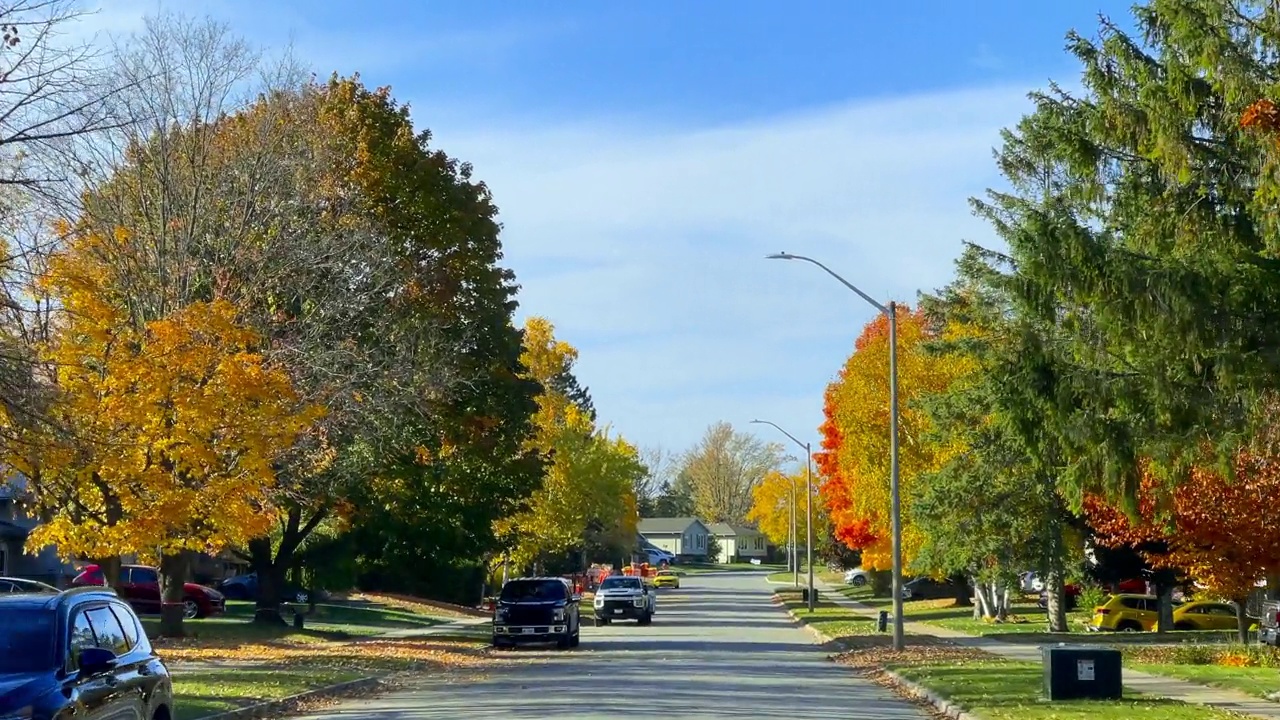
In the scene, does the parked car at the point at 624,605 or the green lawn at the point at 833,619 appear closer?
the green lawn at the point at 833,619

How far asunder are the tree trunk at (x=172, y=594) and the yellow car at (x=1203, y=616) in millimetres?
32280

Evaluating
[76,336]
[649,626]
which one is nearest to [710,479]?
[649,626]

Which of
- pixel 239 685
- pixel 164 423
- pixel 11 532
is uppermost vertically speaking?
pixel 164 423

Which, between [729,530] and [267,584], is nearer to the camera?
[267,584]

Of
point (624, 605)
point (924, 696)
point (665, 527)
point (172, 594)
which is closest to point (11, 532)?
point (624, 605)

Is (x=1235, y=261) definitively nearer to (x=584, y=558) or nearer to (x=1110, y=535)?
(x=1110, y=535)

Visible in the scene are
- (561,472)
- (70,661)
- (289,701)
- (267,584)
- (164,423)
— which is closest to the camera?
→ (70,661)

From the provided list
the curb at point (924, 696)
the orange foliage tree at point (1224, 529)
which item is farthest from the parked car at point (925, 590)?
the curb at point (924, 696)

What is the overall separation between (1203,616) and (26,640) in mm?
45717

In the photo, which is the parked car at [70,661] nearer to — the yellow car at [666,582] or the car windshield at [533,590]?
the car windshield at [533,590]

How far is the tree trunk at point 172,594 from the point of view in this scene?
32562 millimetres

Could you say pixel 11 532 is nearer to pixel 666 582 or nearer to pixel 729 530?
pixel 666 582

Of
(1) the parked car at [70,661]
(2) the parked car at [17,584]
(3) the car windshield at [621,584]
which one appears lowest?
(1) the parked car at [70,661]

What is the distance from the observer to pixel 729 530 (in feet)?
584
